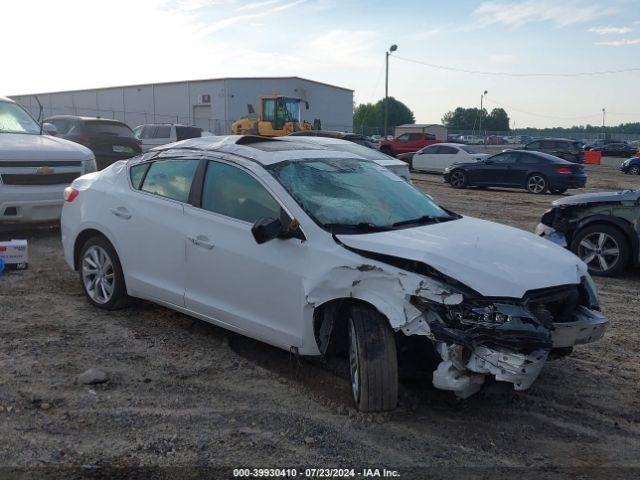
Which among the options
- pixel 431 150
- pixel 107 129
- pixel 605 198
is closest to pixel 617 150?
pixel 431 150

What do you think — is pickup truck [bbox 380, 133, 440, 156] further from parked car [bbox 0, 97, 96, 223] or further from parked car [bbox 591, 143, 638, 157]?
parked car [bbox 591, 143, 638, 157]

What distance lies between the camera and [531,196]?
18797 mm

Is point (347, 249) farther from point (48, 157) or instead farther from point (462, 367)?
point (48, 157)

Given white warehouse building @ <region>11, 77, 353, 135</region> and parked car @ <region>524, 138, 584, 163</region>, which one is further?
white warehouse building @ <region>11, 77, 353, 135</region>

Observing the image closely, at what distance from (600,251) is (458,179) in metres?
13.4

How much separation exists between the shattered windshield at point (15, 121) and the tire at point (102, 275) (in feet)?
15.3

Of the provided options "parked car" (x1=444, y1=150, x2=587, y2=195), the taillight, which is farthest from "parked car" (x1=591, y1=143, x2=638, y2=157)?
the taillight

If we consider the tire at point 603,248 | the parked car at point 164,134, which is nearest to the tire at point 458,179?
the parked car at point 164,134

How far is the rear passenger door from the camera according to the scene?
4.93 m

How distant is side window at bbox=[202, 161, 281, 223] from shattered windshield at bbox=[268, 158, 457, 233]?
177mm

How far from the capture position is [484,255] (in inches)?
151

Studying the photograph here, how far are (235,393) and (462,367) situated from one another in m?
1.52

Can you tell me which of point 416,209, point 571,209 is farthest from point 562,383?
point 571,209

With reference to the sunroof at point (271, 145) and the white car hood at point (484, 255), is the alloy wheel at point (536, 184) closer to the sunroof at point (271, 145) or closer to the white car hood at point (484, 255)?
the sunroof at point (271, 145)
